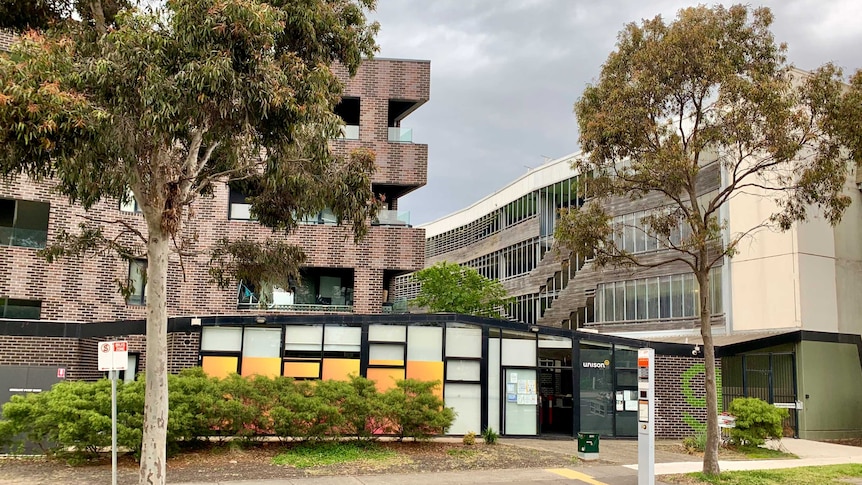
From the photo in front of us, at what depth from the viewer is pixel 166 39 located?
38.8ft

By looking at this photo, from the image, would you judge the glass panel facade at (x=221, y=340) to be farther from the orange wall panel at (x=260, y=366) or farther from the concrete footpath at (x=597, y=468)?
the concrete footpath at (x=597, y=468)

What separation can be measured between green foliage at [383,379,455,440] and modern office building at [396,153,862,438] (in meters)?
4.97

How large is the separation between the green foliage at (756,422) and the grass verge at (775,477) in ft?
9.89

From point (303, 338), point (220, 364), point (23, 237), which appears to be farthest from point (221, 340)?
point (23, 237)

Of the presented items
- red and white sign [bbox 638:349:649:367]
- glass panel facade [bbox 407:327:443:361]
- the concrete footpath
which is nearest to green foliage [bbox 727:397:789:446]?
the concrete footpath

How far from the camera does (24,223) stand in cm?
2609

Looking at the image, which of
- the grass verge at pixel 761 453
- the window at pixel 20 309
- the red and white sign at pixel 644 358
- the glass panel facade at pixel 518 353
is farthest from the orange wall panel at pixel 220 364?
the grass verge at pixel 761 453

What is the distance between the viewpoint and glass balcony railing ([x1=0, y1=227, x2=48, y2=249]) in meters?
25.2

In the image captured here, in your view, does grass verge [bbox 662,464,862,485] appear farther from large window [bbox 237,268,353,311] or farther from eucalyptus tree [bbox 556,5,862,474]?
large window [bbox 237,268,353,311]

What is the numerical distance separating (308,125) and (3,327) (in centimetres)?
1052

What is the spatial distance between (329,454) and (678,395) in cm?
1210

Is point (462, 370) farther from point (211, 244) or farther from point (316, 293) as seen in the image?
point (211, 244)

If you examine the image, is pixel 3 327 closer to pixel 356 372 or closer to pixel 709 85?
pixel 356 372

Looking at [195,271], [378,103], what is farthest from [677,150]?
[195,271]
